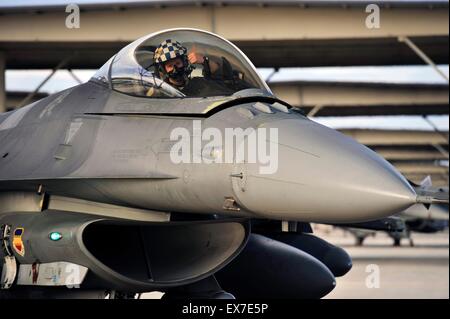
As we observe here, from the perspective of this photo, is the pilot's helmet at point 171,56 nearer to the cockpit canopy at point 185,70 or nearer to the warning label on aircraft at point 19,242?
the cockpit canopy at point 185,70

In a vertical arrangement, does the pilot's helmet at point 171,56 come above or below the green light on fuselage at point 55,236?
above

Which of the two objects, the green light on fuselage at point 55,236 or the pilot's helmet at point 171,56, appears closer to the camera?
the green light on fuselage at point 55,236

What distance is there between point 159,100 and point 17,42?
10691mm

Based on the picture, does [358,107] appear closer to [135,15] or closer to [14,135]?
[135,15]

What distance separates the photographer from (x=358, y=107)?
24594 mm

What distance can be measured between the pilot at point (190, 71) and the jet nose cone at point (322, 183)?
2.63 feet

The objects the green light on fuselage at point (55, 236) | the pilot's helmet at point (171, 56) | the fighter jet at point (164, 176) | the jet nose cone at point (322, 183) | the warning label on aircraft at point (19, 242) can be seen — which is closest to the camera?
the jet nose cone at point (322, 183)

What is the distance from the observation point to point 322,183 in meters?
4.44

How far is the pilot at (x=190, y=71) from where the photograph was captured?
17.9ft

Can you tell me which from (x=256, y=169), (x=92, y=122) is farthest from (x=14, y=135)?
(x=256, y=169)

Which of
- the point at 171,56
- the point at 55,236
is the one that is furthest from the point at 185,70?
the point at 55,236

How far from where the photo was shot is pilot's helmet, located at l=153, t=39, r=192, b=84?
5.62 m

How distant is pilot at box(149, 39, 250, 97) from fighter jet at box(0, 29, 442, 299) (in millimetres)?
11

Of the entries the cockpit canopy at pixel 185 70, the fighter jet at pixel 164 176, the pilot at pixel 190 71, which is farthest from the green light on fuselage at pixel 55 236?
the pilot at pixel 190 71
